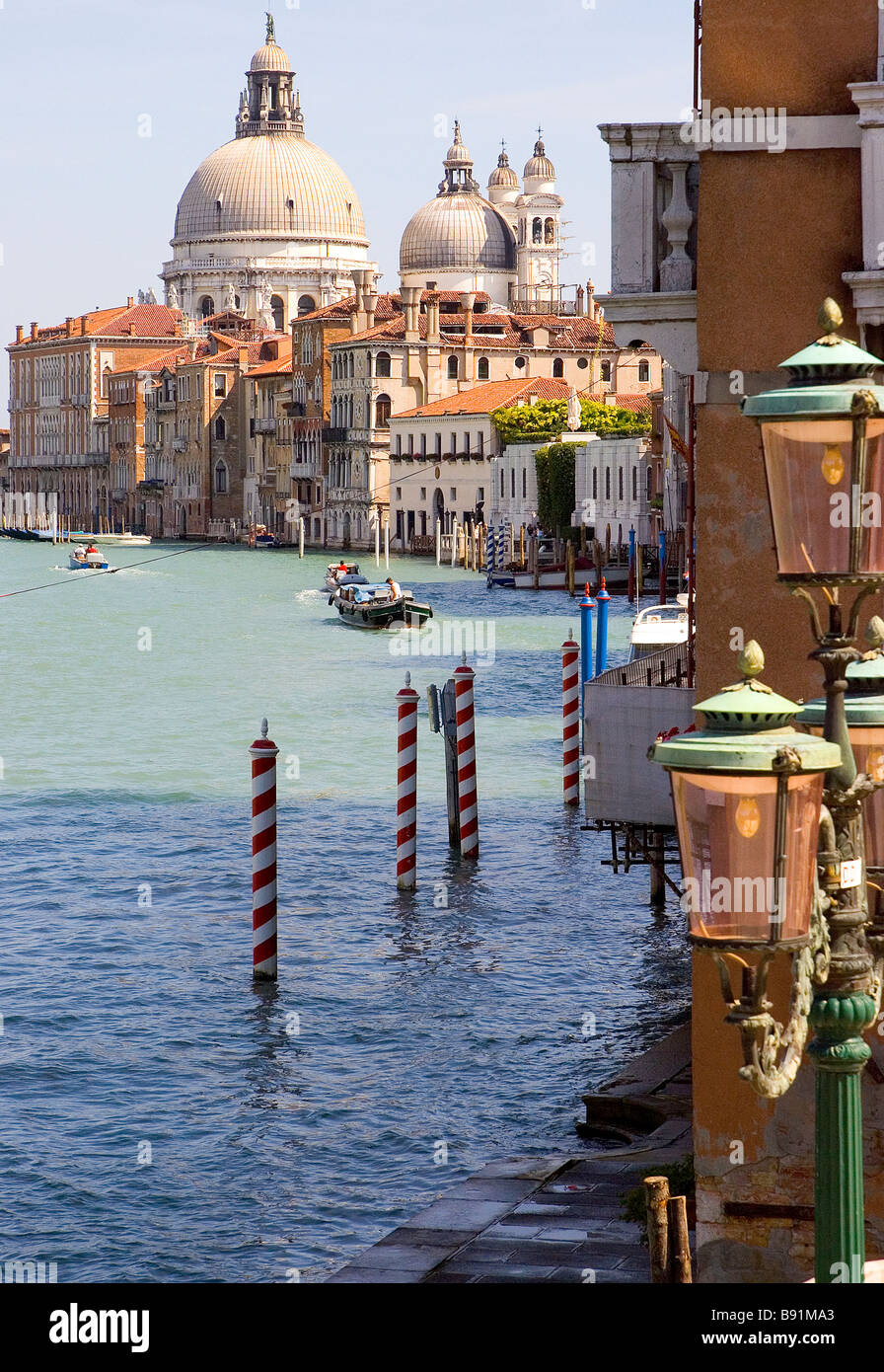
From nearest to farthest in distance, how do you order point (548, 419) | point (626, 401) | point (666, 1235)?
point (666, 1235), point (548, 419), point (626, 401)

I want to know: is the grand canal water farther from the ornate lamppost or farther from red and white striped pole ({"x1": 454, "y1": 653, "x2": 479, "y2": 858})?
the ornate lamppost

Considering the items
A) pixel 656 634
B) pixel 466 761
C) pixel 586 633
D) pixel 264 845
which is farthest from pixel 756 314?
pixel 586 633

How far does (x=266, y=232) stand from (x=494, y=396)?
45.9 metres

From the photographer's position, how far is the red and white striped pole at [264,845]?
1086 centimetres

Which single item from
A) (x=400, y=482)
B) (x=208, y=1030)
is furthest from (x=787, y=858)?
(x=400, y=482)

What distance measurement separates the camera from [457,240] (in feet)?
334

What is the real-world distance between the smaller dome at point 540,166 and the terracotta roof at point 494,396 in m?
28.0

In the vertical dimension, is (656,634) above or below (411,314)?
below

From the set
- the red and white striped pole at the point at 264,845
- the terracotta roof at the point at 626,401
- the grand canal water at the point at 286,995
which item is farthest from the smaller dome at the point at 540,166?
the red and white striped pole at the point at 264,845

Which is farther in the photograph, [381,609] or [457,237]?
[457,237]

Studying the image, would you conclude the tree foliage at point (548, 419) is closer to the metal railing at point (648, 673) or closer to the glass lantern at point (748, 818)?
the metal railing at point (648, 673)

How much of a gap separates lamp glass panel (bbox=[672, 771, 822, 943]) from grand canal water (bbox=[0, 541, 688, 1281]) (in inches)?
170

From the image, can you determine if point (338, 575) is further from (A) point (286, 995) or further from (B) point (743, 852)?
(B) point (743, 852)

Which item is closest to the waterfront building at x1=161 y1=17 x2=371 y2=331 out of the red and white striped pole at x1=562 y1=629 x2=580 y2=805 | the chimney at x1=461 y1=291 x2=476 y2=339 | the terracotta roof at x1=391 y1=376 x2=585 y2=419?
the chimney at x1=461 y1=291 x2=476 y2=339
